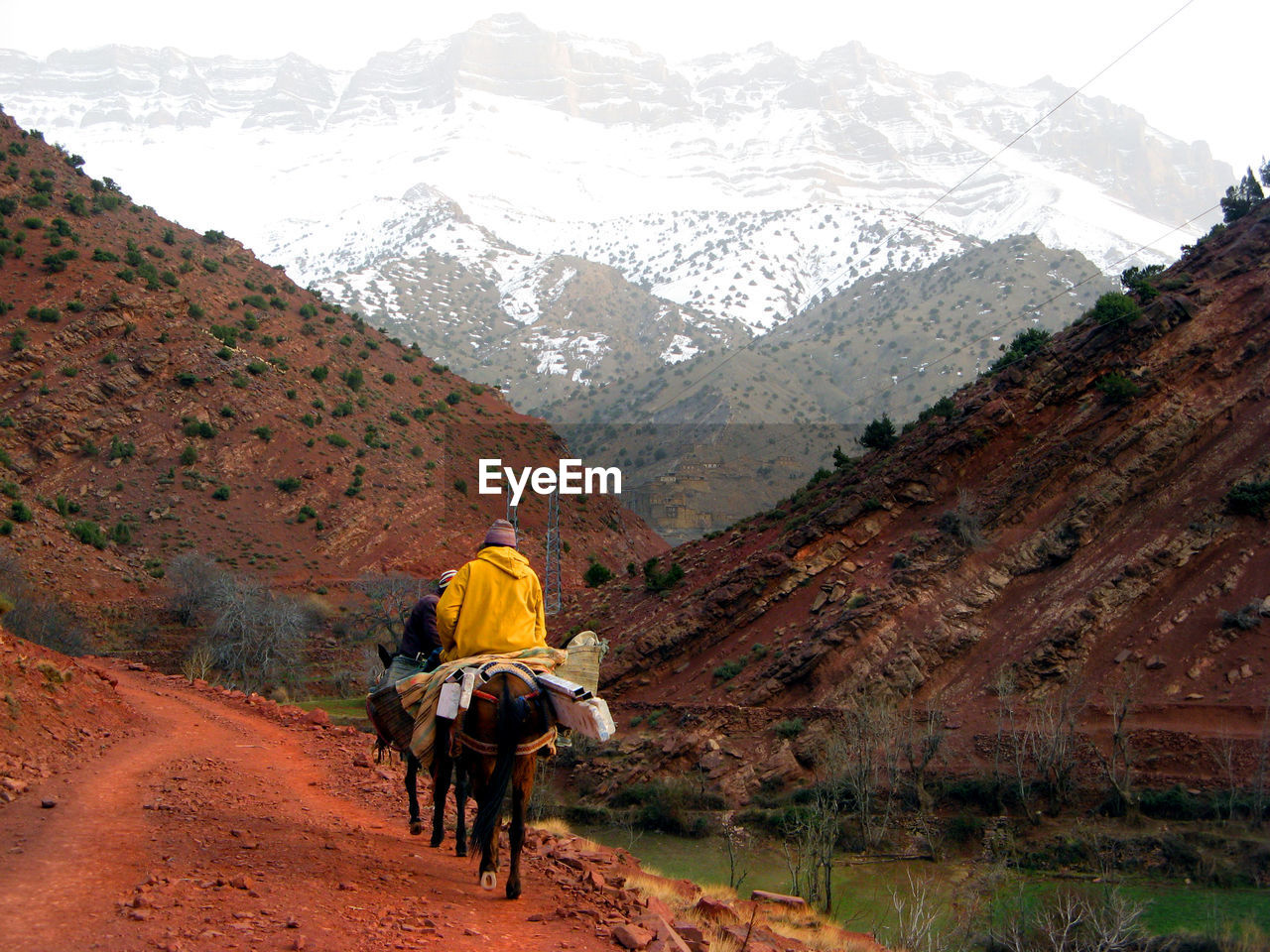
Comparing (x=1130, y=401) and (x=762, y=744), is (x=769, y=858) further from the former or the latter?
(x=1130, y=401)

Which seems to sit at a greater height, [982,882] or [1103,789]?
[1103,789]

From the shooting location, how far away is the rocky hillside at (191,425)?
1822 inches

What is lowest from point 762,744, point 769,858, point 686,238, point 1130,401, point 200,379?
point 769,858

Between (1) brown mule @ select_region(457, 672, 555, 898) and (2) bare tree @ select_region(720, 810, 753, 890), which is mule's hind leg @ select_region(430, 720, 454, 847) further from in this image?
(2) bare tree @ select_region(720, 810, 753, 890)

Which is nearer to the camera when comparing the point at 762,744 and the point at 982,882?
the point at 982,882

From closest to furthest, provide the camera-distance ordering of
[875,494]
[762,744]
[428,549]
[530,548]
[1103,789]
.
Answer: [1103,789] < [762,744] < [875,494] < [428,549] < [530,548]

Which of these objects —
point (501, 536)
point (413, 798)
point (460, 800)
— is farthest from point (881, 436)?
point (460, 800)

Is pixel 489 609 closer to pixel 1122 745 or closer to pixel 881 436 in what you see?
pixel 1122 745

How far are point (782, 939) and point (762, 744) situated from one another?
15.5 m

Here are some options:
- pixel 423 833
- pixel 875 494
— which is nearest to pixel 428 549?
pixel 875 494

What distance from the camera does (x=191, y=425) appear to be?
5200 centimetres

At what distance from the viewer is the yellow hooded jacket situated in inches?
299

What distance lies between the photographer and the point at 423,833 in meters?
9.89

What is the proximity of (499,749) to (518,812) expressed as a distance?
0.54 m
